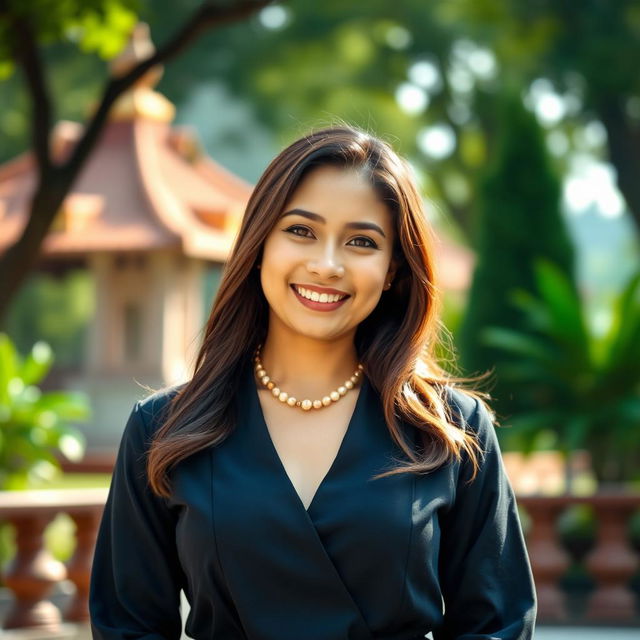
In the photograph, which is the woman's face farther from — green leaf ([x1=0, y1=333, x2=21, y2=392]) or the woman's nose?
green leaf ([x1=0, y1=333, x2=21, y2=392])

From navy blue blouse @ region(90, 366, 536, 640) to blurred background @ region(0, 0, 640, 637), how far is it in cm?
54

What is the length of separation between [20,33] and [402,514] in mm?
6520

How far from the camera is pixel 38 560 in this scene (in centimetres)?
594

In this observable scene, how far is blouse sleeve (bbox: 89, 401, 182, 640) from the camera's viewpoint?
86.9 inches

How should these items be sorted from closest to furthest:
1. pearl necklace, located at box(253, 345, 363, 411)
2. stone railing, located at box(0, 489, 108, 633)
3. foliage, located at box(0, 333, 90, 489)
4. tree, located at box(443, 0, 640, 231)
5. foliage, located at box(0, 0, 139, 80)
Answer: pearl necklace, located at box(253, 345, 363, 411), stone railing, located at box(0, 489, 108, 633), foliage, located at box(0, 333, 90, 489), foliage, located at box(0, 0, 139, 80), tree, located at box(443, 0, 640, 231)

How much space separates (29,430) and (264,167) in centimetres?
965

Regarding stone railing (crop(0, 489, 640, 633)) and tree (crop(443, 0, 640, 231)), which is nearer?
stone railing (crop(0, 489, 640, 633))

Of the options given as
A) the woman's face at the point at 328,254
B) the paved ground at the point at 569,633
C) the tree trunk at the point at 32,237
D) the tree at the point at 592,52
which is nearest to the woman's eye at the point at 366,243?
the woman's face at the point at 328,254

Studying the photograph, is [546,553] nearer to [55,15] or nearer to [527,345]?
[527,345]

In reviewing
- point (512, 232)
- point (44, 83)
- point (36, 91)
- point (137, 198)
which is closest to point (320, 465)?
point (36, 91)

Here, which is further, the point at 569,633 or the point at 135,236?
the point at 135,236

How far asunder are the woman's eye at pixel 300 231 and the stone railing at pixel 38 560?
389 centimetres

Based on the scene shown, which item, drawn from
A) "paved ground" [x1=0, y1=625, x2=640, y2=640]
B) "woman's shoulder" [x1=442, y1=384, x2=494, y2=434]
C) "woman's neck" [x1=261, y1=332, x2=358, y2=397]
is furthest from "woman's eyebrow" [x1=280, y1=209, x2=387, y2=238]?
"paved ground" [x1=0, y1=625, x2=640, y2=640]

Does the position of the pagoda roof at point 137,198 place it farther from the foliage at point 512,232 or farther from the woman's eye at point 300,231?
the woman's eye at point 300,231
